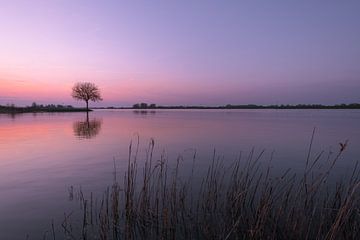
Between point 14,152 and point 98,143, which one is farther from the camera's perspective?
point 98,143

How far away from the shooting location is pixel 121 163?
14062mm

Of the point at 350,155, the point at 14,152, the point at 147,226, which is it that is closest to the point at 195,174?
the point at 147,226

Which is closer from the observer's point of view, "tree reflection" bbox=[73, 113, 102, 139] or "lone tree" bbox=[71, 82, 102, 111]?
"tree reflection" bbox=[73, 113, 102, 139]

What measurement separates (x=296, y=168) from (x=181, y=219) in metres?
6.76

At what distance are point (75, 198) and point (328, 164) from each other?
Result: 9.42m

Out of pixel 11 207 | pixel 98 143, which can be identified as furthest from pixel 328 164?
pixel 98 143

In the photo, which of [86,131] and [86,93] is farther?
[86,93]

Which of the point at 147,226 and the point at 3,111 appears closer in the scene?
the point at 147,226

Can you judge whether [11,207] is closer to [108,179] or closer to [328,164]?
[108,179]

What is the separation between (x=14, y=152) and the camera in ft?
55.3

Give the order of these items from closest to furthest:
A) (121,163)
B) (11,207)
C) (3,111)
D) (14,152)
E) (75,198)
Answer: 1. (11,207)
2. (75,198)
3. (121,163)
4. (14,152)
5. (3,111)

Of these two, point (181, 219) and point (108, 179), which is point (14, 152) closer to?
point (108, 179)

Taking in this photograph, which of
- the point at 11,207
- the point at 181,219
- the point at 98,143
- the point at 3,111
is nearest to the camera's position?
the point at 181,219

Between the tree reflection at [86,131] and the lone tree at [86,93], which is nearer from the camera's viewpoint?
the tree reflection at [86,131]
